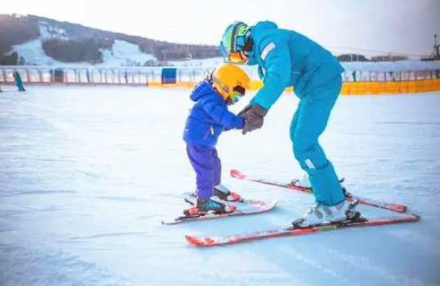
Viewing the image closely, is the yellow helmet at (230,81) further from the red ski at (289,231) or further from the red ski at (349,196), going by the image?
the red ski at (349,196)

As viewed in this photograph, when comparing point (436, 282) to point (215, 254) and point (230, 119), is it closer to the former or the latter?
point (215, 254)

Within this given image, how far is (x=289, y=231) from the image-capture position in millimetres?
2770

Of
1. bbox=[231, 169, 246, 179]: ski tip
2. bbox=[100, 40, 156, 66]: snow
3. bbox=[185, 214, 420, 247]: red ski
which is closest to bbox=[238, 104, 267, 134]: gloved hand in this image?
bbox=[185, 214, 420, 247]: red ski

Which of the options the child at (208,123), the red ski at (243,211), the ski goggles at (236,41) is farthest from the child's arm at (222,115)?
the red ski at (243,211)

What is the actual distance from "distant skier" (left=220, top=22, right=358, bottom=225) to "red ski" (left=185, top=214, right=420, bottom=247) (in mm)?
99

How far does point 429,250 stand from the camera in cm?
249

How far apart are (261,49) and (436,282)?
1.73m

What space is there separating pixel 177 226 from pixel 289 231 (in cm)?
80

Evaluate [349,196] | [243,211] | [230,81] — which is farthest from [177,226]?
[349,196]

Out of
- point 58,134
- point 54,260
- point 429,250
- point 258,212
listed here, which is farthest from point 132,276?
point 58,134

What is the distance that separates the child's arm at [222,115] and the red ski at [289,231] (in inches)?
32.2

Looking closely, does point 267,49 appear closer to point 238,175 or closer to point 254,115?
point 254,115

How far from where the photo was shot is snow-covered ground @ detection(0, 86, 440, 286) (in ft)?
7.38

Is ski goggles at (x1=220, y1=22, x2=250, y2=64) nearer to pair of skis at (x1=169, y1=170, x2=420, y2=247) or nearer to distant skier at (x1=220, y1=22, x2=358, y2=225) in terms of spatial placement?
distant skier at (x1=220, y1=22, x2=358, y2=225)
